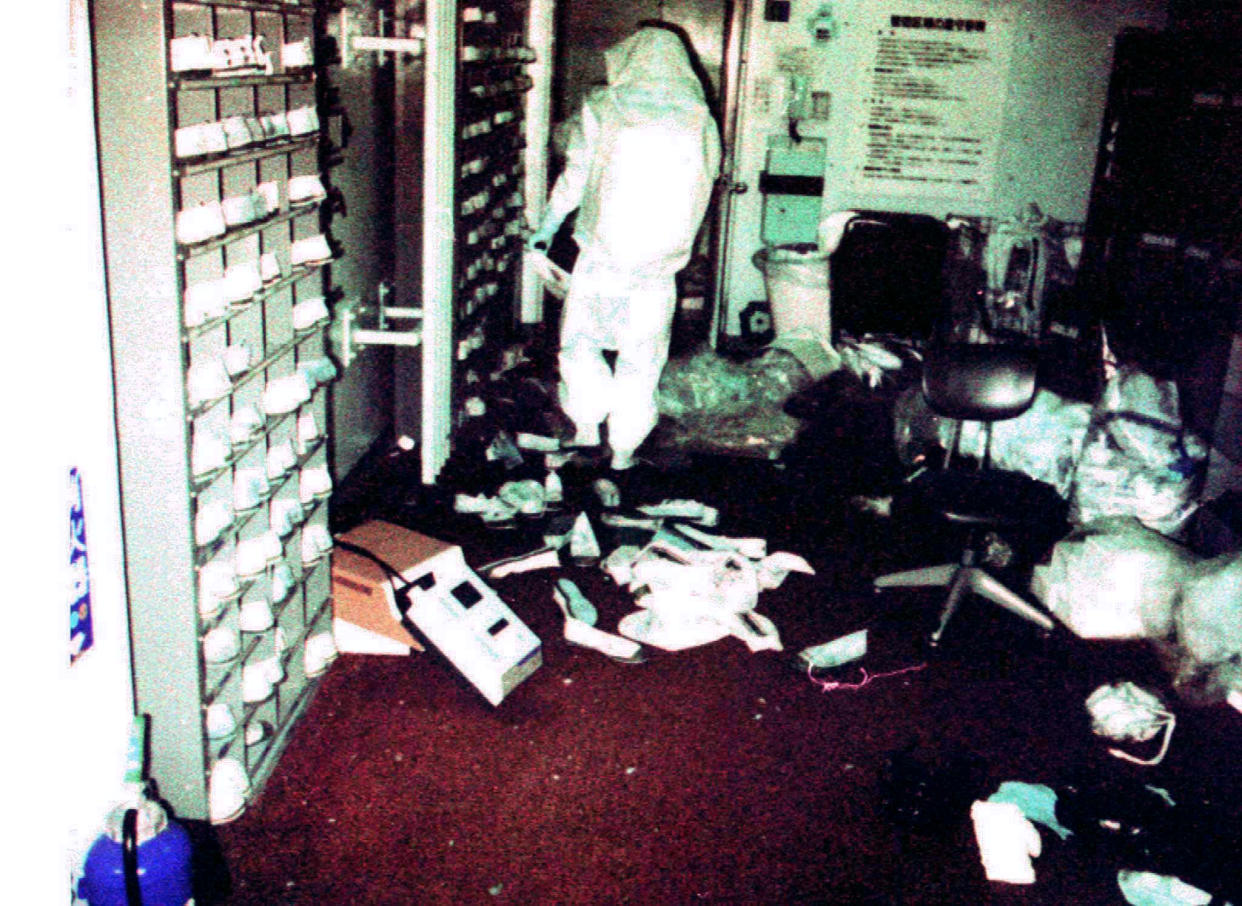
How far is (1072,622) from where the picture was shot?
3.07 m

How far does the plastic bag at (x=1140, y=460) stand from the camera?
3.36 metres

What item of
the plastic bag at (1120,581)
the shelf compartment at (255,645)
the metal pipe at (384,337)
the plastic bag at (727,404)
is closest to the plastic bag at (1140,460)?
the plastic bag at (1120,581)

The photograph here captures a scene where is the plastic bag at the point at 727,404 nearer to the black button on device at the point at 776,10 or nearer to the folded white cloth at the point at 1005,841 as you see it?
the black button on device at the point at 776,10

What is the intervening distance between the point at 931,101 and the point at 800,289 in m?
1.22

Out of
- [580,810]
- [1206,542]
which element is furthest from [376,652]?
[1206,542]

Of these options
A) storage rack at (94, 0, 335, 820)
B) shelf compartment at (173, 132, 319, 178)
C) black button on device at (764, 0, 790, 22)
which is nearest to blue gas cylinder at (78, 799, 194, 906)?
storage rack at (94, 0, 335, 820)

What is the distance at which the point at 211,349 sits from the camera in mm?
1807

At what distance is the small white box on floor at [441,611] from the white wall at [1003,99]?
10.8 ft

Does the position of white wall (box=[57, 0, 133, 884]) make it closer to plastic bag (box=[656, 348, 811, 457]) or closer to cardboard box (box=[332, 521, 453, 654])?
cardboard box (box=[332, 521, 453, 654])

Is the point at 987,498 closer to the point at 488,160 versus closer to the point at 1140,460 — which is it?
the point at 1140,460

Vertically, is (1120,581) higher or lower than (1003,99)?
lower

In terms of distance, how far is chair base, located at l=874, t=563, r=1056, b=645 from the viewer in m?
3.02

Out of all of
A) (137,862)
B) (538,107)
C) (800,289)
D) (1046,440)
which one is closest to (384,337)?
(137,862)

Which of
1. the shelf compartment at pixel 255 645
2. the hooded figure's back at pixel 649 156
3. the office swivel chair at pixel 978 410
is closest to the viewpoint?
the shelf compartment at pixel 255 645
